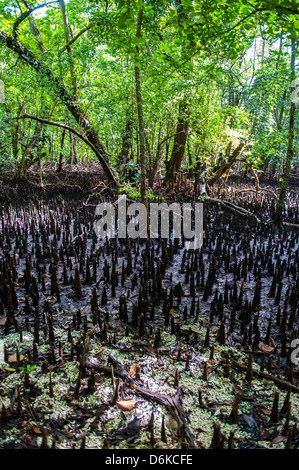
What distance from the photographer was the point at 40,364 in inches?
71.4

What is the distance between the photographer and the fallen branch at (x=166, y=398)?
136 cm

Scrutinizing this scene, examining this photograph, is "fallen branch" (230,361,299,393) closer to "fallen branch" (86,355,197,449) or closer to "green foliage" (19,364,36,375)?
"fallen branch" (86,355,197,449)

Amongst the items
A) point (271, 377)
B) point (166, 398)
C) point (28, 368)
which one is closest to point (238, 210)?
point (271, 377)

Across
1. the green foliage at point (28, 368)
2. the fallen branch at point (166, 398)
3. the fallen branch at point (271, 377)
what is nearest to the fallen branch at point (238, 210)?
the fallen branch at point (271, 377)

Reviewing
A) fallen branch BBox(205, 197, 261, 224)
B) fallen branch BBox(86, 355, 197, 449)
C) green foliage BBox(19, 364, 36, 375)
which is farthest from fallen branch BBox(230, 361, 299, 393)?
fallen branch BBox(205, 197, 261, 224)

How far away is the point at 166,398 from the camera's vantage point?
5.22 ft

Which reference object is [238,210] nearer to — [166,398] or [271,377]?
[271,377]

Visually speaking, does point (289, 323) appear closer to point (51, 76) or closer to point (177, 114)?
point (177, 114)

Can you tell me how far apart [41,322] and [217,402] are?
4.73 ft

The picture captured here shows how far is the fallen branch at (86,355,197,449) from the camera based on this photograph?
53.5 inches

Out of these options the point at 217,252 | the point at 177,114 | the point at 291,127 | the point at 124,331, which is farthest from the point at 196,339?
the point at 177,114

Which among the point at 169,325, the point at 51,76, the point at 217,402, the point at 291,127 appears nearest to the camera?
the point at 217,402

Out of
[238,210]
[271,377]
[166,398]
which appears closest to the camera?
[166,398]

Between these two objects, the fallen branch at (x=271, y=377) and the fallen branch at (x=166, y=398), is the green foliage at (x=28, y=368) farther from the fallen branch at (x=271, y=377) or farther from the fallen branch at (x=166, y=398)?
the fallen branch at (x=271, y=377)
